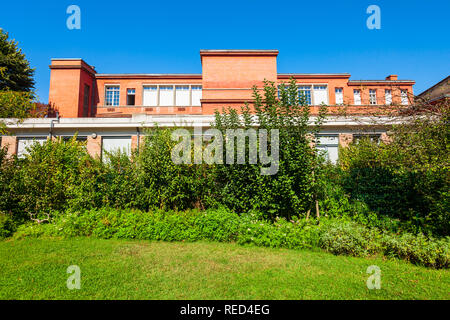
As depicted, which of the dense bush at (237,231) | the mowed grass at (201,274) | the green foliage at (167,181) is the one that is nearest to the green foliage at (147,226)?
the dense bush at (237,231)

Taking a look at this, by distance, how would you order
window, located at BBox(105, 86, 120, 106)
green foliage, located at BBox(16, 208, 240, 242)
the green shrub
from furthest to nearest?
window, located at BBox(105, 86, 120, 106)
the green shrub
green foliage, located at BBox(16, 208, 240, 242)

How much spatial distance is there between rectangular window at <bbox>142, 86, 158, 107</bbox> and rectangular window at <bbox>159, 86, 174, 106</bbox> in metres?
0.59

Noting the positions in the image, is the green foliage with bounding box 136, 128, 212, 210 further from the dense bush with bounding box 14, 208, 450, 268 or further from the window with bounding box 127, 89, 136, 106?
the window with bounding box 127, 89, 136, 106

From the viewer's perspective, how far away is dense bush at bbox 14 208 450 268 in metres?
6.36

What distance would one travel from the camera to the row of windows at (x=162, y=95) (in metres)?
31.1

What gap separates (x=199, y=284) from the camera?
15.3 feet

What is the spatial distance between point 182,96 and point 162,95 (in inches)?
94.9

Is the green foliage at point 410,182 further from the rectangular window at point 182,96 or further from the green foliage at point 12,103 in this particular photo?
the rectangular window at point 182,96

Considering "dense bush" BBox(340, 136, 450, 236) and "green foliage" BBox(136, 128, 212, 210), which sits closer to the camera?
"dense bush" BBox(340, 136, 450, 236)

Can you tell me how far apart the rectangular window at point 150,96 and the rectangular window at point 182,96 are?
8.21 ft

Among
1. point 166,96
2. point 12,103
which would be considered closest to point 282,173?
point 12,103

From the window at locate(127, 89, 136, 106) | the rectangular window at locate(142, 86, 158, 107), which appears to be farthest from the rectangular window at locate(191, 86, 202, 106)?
the window at locate(127, 89, 136, 106)
